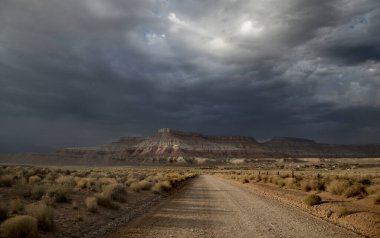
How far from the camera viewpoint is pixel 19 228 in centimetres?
1081

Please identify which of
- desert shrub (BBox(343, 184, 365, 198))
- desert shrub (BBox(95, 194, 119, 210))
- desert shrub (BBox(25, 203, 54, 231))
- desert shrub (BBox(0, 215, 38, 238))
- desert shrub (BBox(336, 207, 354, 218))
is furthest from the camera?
desert shrub (BBox(343, 184, 365, 198))

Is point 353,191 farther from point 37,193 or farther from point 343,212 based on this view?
point 37,193

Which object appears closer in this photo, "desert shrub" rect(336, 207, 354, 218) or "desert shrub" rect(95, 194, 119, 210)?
"desert shrub" rect(336, 207, 354, 218)

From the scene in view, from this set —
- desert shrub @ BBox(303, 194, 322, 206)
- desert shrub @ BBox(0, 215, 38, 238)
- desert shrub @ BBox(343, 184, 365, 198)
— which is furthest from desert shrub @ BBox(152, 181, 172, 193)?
desert shrub @ BBox(0, 215, 38, 238)

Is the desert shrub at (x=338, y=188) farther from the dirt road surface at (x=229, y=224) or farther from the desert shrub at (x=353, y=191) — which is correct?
the dirt road surface at (x=229, y=224)

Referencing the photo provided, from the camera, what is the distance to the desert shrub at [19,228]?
10617mm

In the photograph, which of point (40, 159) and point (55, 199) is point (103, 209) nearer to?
point (55, 199)

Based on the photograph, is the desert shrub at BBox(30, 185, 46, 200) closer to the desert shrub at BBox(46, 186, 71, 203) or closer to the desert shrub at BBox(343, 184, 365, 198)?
the desert shrub at BBox(46, 186, 71, 203)

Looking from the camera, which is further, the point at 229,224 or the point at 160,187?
the point at 160,187

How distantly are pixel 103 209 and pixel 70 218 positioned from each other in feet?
11.7

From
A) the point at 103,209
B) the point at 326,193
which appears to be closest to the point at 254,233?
the point at 103,209

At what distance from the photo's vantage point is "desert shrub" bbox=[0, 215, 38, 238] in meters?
10.6

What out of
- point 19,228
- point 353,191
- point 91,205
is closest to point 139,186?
point 91,205

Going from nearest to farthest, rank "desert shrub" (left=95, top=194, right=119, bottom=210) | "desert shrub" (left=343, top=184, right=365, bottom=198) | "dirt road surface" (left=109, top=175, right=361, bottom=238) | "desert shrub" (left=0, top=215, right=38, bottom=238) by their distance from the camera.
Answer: "desert shrub" (left=0, top=215, right=38, bottom=238), "dirt road surface" (left=109, top=175, right=361, bottom=238), "desert shrub" (left=95, top=194, right=119, bottom=210), "desert shrub" (left=343, top=184, right=365, bottom=198)
